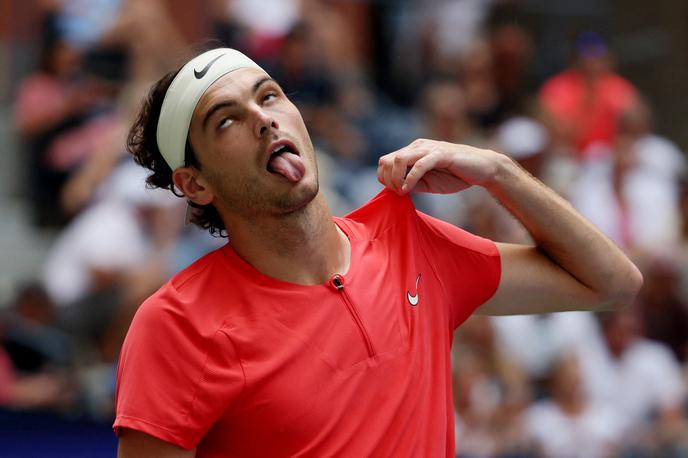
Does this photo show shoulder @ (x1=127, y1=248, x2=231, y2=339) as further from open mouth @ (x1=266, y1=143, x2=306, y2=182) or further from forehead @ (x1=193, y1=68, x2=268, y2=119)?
forehead @ (x1=193, y1=68, x2=268, y2=119)

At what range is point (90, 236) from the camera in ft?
21.4

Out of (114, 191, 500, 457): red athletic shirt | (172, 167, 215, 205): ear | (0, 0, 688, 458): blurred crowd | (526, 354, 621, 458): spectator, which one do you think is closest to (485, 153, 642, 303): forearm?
(114, 191, 500, 457): red athletic shirt

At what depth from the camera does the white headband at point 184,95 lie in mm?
2969

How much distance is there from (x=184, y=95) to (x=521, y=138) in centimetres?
501

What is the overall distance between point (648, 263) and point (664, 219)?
0.52m

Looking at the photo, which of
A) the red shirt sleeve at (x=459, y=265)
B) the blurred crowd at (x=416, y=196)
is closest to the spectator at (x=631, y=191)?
the blurred crowd at (x=416, y=196)

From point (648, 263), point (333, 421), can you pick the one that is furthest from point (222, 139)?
point (648, 263)

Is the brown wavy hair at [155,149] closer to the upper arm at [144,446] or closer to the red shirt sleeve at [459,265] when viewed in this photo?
the red shirt sleeve at [459,265]

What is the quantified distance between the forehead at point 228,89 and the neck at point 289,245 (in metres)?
0.29

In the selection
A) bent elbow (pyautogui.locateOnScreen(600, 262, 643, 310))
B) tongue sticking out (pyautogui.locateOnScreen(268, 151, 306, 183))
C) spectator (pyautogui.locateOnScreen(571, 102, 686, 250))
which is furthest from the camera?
spectator (pyautogui.locateOnScreen(571, 102, 686, 250))

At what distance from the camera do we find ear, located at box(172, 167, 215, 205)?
3025 millimetres

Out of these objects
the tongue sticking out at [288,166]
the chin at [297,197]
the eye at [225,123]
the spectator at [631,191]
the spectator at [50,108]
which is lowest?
the spectator at [631,191]

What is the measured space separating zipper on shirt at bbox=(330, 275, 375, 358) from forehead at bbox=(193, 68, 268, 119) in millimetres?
507

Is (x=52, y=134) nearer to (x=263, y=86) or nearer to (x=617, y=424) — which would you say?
(x=617, y=424)
